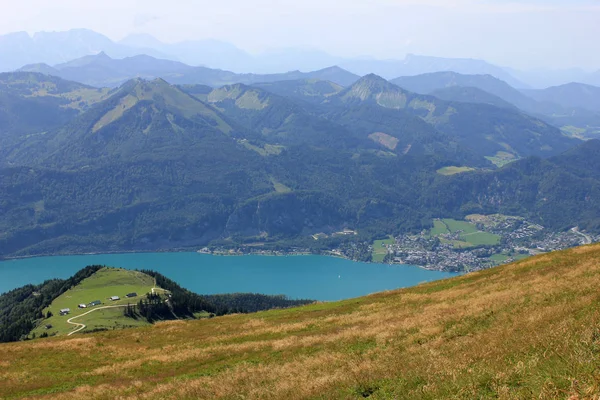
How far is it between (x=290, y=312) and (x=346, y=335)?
21167mm

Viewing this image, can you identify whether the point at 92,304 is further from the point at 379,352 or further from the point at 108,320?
the point at 379,352

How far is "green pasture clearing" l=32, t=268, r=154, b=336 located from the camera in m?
102

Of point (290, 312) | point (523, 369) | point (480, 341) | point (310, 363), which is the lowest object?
point (290, 312)

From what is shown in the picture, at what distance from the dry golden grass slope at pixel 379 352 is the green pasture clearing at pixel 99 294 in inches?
2420

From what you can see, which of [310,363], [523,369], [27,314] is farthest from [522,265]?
[27,314]

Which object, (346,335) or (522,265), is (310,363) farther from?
(522,265)

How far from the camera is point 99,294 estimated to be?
430ft

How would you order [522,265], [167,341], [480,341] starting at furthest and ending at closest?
[522,265], [167,341], [480,341]

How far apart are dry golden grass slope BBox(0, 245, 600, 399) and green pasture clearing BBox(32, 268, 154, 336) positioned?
6148 centimetres

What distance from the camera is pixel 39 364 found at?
116 feet

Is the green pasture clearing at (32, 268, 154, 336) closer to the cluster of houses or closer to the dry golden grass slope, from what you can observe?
the cluster of houses

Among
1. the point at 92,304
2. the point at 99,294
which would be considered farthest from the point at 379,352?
the point at 99,294

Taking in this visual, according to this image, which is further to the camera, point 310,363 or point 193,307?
A: point 193,307

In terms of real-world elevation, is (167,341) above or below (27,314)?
above
